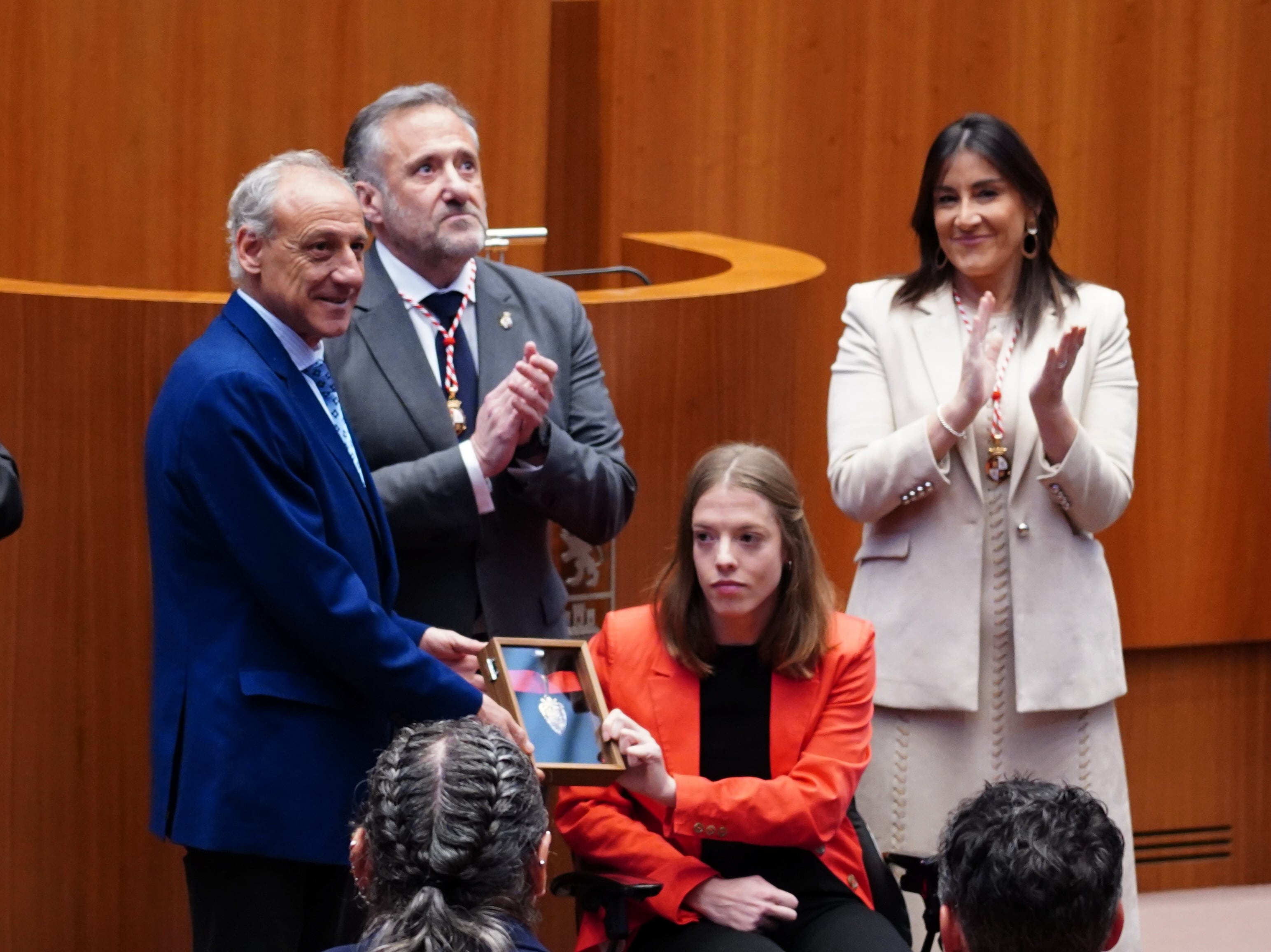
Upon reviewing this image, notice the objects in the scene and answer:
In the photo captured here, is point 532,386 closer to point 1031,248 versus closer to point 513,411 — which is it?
point 513,411

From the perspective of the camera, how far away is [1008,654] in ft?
11.3

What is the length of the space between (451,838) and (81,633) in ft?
4.50

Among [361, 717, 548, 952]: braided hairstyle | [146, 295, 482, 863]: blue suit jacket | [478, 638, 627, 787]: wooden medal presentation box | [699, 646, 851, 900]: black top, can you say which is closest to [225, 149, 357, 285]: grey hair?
[146, 295, 482, 863]: blue suit jacket

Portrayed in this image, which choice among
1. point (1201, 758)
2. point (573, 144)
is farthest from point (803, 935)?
point (573, 144)

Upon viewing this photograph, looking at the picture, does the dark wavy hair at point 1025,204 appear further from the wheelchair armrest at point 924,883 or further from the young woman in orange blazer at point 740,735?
the wheelchair armrest at point 924,883

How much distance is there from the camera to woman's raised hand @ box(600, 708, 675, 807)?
2.78 meters

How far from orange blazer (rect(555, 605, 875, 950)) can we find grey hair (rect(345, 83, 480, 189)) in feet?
2.83

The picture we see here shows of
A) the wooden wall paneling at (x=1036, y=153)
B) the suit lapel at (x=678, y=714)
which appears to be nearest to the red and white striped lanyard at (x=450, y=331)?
the suit lapel at (x=678, y=714)

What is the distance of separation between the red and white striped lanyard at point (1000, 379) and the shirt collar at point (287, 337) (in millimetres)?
1310

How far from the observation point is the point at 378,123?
125 inches

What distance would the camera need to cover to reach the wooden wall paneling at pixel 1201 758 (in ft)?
17.4

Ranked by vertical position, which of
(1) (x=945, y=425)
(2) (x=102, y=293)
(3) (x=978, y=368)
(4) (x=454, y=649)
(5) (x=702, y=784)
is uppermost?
(2) (x=102, y=293)

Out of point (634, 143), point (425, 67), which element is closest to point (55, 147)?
point (425, 67)

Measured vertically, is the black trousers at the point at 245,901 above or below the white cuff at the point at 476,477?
below
